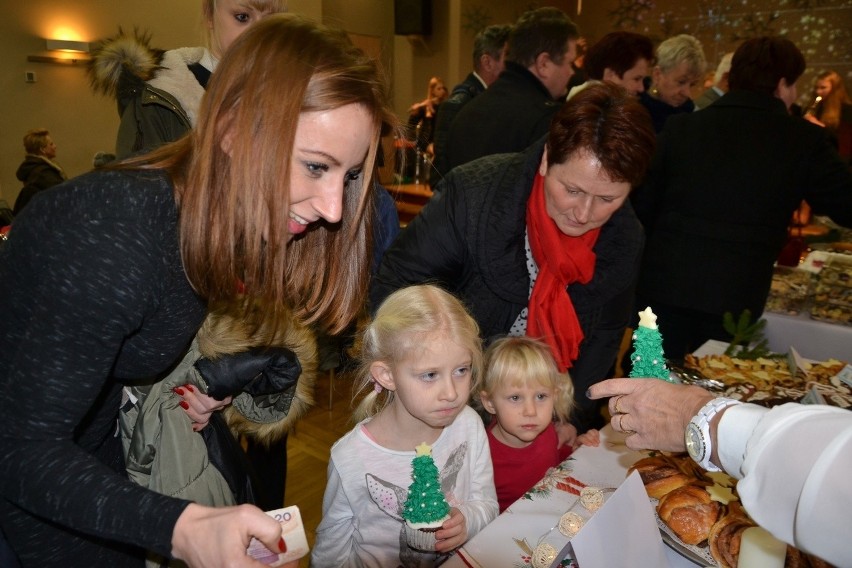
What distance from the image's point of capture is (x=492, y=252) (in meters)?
1.86

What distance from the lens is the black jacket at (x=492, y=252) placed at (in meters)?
1.87

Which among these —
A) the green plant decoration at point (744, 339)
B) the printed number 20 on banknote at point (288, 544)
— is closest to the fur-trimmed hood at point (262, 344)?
the printed number 20 on banknote at point (288, 544)

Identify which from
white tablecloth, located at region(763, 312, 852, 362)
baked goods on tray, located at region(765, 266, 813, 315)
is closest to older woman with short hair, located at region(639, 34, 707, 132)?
baked goods on tray, located at region(765, 266, 813, 315)

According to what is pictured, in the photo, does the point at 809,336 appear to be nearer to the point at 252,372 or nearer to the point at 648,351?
the point at 648,351

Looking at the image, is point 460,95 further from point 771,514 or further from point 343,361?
point 771,514

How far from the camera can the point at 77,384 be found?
0.89m

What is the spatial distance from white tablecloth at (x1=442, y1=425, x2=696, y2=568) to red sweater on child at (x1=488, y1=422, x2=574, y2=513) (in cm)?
23

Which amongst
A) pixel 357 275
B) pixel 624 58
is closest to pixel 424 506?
pixel 357 275

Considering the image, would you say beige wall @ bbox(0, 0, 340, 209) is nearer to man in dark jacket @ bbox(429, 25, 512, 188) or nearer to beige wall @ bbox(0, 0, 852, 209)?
beige wall @ bbox(0, 0, 852, 209)

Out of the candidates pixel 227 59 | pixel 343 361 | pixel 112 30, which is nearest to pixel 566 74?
pixel 343 361

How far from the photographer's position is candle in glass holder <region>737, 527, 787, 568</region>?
3.37ft

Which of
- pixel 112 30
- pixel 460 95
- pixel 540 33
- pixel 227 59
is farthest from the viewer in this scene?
pixel 112 30

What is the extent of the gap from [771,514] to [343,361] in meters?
1.59

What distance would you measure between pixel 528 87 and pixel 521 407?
6.10ft
